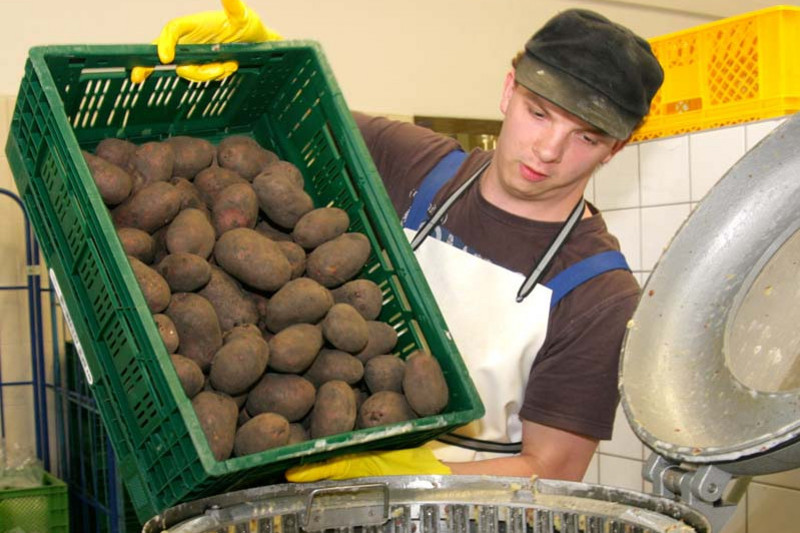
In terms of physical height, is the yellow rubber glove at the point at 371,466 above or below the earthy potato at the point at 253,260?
below

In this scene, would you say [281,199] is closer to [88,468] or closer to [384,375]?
[384,375]

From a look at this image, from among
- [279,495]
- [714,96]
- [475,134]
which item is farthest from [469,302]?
[475,134]

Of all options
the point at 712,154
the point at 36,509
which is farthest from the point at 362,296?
the point at 36,509

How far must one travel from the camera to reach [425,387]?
3.33 ft

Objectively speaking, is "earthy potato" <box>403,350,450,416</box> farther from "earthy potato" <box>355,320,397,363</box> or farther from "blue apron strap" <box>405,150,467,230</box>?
"blue apron strap" <box>405,150,467,230</box>

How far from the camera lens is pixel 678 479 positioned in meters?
0.85

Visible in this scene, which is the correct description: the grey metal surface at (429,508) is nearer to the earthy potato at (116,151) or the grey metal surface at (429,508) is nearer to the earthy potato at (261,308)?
the earthy potato at (261,308)

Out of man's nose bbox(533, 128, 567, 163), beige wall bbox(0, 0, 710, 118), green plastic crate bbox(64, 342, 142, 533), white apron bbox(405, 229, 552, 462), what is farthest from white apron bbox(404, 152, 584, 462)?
beige wall bbox(0, 0, 710, 118)

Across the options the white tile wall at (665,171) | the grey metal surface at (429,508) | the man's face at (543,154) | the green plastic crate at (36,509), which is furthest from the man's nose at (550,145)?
the green plastic crate at (36,509)

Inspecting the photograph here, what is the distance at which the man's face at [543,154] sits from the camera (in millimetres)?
1315

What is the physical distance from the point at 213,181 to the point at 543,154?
1.52 feet

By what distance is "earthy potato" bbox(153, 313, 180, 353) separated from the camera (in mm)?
946

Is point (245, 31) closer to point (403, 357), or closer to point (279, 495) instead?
point (403, 357)

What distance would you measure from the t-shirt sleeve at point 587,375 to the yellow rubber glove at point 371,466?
1.03 ft
